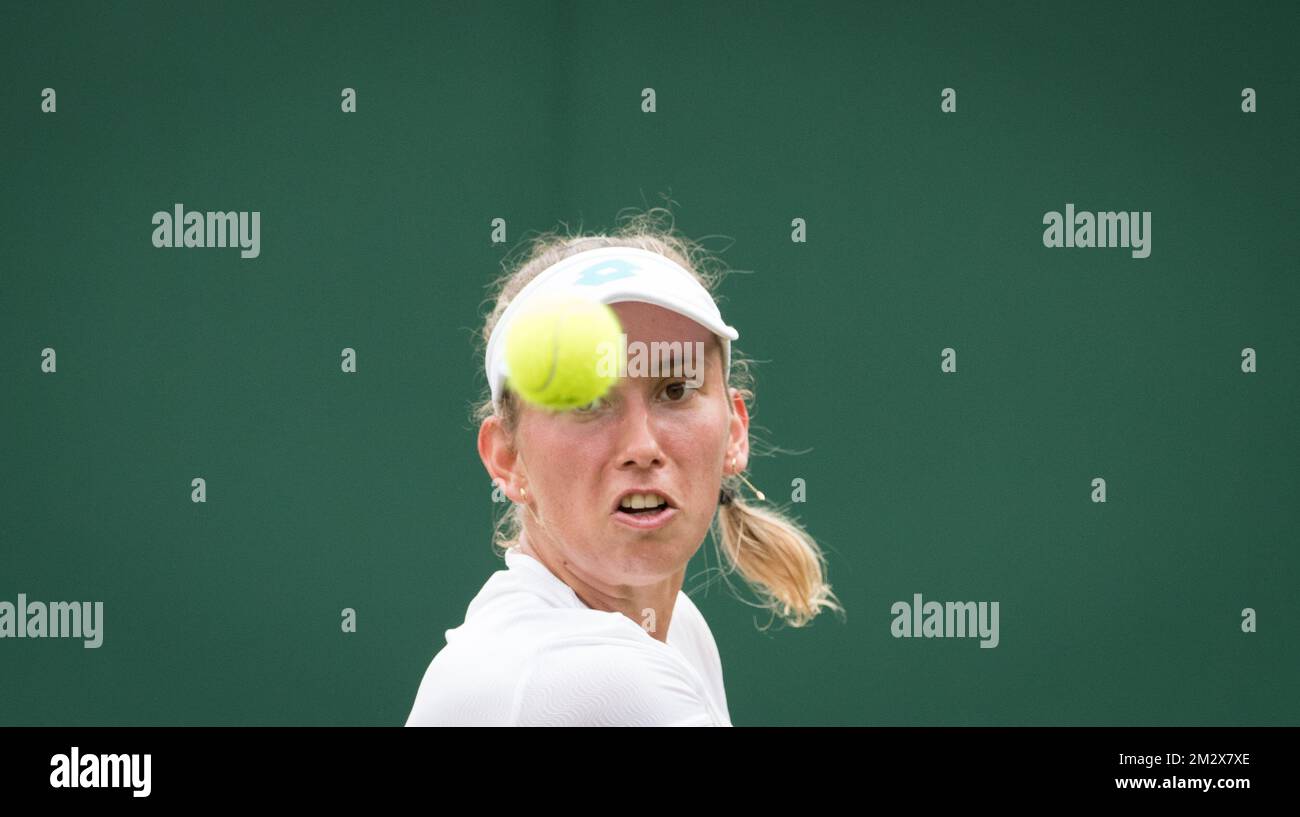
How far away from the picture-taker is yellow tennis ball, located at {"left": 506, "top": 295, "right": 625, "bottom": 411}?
1459mm

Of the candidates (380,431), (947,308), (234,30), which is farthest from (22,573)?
(947,308)

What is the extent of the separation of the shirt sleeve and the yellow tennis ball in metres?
0.28

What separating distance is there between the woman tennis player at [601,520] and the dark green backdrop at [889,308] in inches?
81.5

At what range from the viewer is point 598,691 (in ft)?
4.33

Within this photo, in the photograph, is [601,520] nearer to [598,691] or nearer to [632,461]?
[632,461]

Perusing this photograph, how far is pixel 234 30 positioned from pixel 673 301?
2562 millimetres

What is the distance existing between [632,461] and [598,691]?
30 centimetres

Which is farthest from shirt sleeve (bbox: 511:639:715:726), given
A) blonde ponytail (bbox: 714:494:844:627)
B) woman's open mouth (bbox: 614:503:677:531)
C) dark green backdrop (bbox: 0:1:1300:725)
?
dark green backdrop (bbox: 0:1:1300:725)

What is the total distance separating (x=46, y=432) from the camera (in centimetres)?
361

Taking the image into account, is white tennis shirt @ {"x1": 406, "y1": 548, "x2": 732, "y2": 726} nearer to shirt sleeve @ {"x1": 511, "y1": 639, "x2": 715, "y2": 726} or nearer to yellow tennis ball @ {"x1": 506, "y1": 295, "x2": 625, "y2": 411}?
shirt sleeve @ {"x1": 511, "y1": 639, "x2": 715, "y2": 726}

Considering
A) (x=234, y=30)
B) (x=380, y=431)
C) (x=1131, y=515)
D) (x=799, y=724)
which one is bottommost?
(x=799, y=724)

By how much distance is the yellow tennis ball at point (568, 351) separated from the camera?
4.79 ft

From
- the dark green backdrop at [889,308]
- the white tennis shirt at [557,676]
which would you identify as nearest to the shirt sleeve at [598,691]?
the white tennis shirt at [557,676]

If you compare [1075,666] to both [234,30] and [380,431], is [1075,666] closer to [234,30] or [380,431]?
[380,431]
